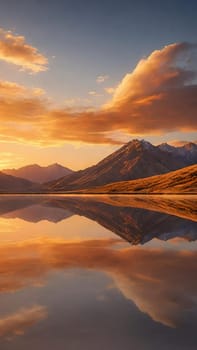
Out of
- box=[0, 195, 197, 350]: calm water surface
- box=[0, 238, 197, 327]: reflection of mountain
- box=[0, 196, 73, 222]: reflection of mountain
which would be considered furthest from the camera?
box=[0, 196, 73, 222]: reflection of mountain

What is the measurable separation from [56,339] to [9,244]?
730 inches

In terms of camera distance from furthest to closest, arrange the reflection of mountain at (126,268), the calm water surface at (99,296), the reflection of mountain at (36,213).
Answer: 1. the reflection of mountain at (36,213)
2. the reflection of mountain at (126,268)
3. the calm water surface at (99,296)

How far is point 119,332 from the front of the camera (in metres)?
9.98

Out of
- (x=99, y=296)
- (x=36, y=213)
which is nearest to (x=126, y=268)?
(x=99, y=296)

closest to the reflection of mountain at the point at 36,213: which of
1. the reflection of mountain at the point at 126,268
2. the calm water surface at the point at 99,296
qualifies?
the reflection of mountain at the point at 126,268

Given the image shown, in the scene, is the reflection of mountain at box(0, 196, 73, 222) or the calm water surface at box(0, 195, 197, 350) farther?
the reflection of mountain at box(0, 196, 73, 222)

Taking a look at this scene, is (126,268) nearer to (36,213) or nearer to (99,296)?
(99,296)

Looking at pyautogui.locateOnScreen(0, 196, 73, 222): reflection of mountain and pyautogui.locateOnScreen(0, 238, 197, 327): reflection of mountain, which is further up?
pyautogui.locateOnScreen(0, 196, 73, 222): reflection of mountain

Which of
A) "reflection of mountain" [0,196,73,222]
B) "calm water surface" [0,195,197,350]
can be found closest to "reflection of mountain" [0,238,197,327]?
"calm water surface" [0,195,197,350]

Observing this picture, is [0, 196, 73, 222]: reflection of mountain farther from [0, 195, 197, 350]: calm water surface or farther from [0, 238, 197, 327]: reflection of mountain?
[0, 195, 197, 350]: calm water surface

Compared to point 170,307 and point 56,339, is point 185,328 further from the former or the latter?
point 56,339

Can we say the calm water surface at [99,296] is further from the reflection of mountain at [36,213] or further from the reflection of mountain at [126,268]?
the reflection of mountain at [36,213]

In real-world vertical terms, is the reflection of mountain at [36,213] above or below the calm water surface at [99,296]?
above

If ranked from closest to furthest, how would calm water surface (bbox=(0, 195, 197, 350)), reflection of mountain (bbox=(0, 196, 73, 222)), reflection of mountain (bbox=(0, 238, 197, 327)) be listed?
calm water surface (bbox=(0, 195, 197, 350)), reflection of mountain (bbox=(0, 238, 197, 327)), reflection of mountain (bbox=(0, 196, 73, 222))
